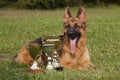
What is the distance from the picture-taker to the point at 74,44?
8.59m

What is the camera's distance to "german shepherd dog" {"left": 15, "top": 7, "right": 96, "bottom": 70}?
855cm

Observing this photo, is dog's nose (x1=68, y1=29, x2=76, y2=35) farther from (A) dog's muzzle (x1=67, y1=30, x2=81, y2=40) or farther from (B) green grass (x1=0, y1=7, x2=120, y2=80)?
(B) green grass (x1=0, y1=7, x2=120, y2=80)

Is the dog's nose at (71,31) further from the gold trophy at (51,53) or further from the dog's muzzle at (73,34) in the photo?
the gold trophy at (51,53)

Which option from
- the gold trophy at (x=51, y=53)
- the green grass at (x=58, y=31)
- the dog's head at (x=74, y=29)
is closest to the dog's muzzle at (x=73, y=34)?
the dog's head at (x=74, y=29)

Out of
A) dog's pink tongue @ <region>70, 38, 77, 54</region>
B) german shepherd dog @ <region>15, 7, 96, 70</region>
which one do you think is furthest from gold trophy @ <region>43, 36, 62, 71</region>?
dog's pink tongue @ <region>70, 38, 77, 54</region>

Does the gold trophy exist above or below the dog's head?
below

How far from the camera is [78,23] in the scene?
8617 mm

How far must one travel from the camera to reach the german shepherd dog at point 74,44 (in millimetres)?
8547

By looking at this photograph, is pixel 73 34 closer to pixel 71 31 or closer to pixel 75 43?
pixel 71 31

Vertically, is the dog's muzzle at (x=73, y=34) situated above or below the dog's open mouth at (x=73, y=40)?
above

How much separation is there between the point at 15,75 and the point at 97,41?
21.2 feet

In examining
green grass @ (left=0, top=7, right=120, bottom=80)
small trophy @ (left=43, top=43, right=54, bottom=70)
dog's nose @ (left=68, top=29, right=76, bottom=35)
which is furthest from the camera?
dog's nose @ (left=68, top=29, right=76, bottom=35)

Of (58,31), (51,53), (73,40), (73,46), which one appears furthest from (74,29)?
(58,31)

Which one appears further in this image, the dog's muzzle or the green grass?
the dog's muzzle
